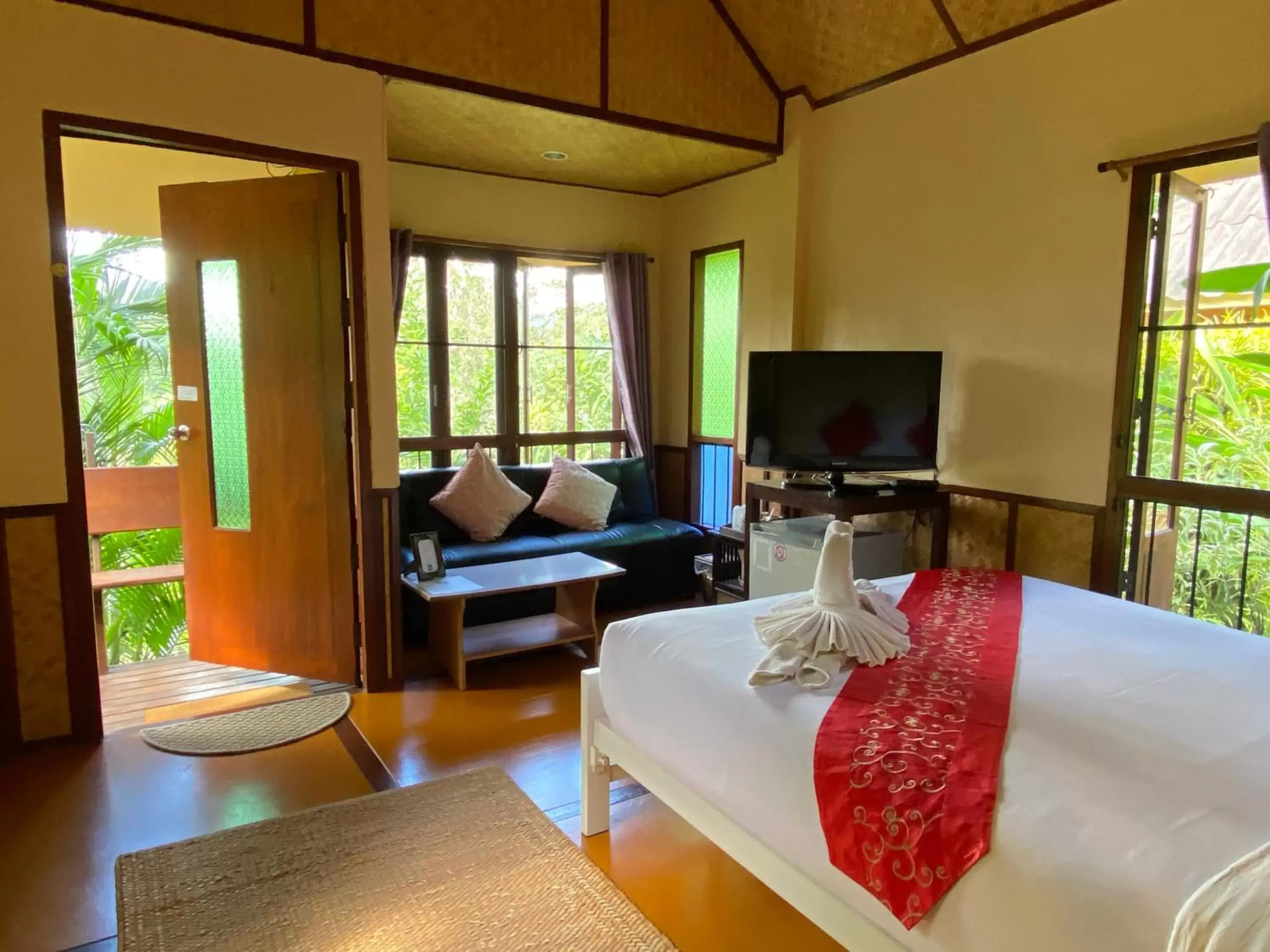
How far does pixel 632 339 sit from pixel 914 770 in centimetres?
420

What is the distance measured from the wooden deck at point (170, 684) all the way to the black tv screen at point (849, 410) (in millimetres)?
2325

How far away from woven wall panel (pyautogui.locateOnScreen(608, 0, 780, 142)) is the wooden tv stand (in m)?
1.89

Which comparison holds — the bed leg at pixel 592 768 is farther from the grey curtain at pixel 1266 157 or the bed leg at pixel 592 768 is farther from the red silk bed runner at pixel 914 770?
the grey curtain at pixel 1266 157

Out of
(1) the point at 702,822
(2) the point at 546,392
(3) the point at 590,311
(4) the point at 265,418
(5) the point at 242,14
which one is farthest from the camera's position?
(3) the point at 590,311

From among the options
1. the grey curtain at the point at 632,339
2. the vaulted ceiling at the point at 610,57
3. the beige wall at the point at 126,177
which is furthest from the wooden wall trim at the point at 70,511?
the grey curtain at the point at 632,339

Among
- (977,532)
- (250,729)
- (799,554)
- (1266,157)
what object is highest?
(1266,157)

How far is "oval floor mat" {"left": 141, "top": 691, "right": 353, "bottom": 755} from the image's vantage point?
3.04 metres

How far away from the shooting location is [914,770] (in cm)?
145

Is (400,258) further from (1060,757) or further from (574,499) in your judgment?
(1060,757)

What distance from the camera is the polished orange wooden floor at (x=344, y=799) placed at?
2080mm

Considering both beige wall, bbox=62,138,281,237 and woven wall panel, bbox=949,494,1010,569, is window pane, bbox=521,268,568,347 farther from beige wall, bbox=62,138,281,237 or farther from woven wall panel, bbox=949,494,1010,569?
woven wall panel, bbox=949,494,1010,569

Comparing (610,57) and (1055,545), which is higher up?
(610,57)

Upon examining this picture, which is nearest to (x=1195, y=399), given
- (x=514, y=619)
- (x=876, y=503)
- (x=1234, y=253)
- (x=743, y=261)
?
(x=1234, y=253)

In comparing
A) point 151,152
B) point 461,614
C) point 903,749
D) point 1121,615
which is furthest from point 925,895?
point 151,152
